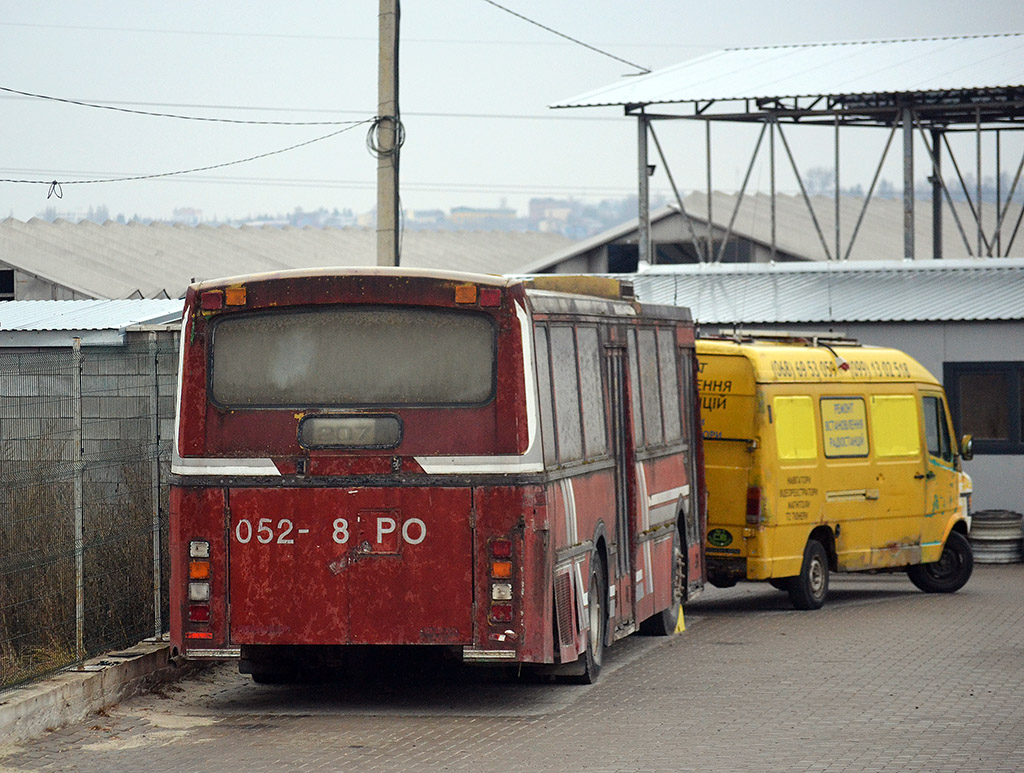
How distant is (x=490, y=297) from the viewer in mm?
11609

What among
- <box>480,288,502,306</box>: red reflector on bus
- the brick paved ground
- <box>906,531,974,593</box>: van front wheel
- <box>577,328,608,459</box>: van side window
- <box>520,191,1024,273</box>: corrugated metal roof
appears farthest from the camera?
<box>520,191,1024,273</box>: corrugated metal roof

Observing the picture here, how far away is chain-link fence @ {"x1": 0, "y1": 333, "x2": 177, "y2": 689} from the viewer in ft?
39.9

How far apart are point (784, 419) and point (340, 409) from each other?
8038 millimetres

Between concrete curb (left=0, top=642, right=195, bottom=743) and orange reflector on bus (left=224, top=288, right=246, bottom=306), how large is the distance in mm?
2643

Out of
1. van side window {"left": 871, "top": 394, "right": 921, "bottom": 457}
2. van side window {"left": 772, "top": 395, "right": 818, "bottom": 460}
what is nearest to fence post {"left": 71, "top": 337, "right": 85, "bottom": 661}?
van side window {"left": 772, "top": 395, "right": 818, "bottom": 460}

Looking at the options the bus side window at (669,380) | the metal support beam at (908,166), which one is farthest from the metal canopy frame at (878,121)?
the bus side window at (669,380)

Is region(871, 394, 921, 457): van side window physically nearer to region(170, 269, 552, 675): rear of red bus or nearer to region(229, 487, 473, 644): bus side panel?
region(170, 269, 552, 675): rear of red bus

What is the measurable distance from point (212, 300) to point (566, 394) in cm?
258

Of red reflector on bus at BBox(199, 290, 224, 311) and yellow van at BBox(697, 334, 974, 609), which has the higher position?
red reflector on bus at BBox(199, 290, 224, 311)

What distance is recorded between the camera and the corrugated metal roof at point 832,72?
92.1 feet

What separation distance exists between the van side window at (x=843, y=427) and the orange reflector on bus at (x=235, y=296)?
→ 9054 mm

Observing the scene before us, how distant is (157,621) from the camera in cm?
1359

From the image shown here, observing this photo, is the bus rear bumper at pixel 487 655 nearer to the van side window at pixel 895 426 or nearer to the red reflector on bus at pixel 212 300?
the red reflector on bus at pixel 212 300

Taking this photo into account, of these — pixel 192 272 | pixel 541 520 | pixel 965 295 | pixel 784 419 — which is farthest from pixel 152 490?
pixel 192 272
